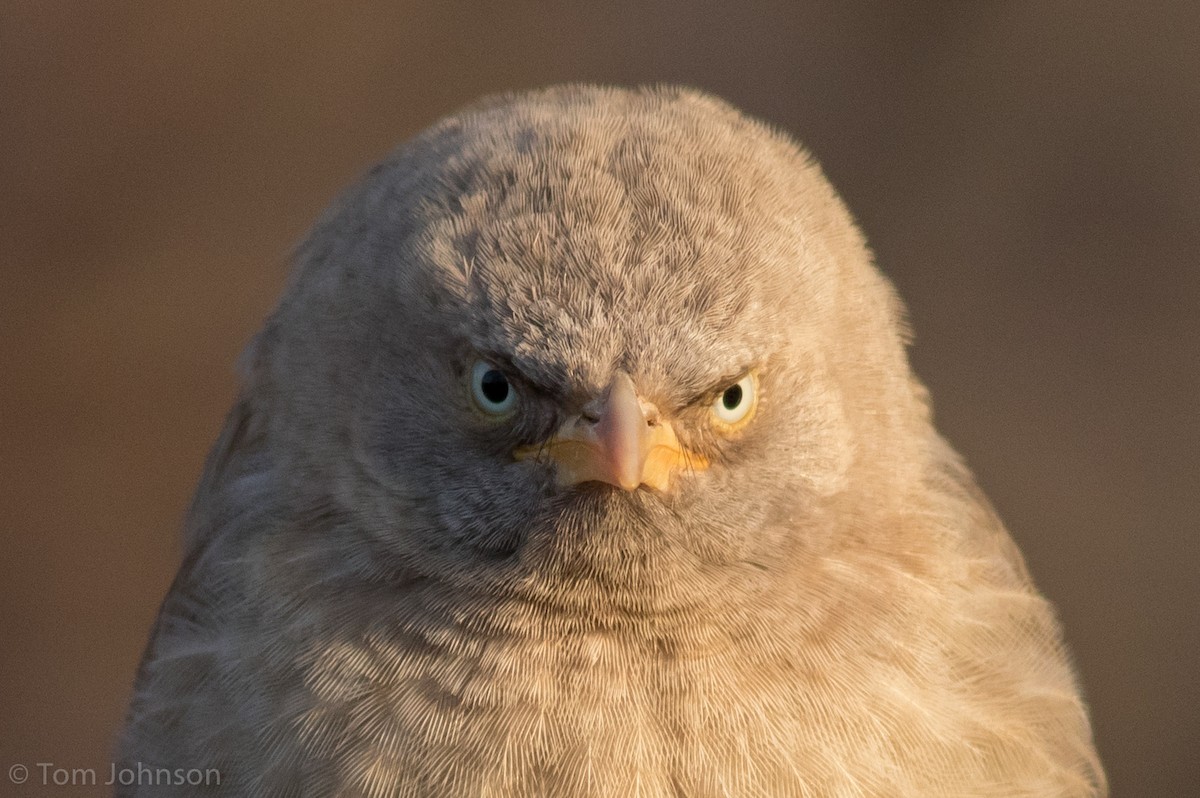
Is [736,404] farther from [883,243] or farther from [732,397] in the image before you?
[883,243]

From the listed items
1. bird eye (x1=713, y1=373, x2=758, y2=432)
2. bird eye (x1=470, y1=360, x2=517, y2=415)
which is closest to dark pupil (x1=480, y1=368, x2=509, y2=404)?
bird eye (x1=470, y1=360, x2=517, y2=415)

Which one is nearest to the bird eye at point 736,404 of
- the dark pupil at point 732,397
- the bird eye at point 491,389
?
the dark pupil at point 732,397

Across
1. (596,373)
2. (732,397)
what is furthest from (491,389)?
(732,397)

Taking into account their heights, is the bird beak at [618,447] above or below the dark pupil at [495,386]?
below

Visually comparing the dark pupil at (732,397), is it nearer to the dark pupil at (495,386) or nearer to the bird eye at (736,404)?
the bird eye at (736,404)

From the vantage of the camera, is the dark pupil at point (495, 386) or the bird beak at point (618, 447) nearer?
the bird beak at point (618, 447)

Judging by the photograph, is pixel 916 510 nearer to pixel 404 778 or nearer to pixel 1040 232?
pixel 404 778

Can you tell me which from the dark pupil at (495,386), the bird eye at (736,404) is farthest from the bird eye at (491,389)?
the bird eye at (736,404)
